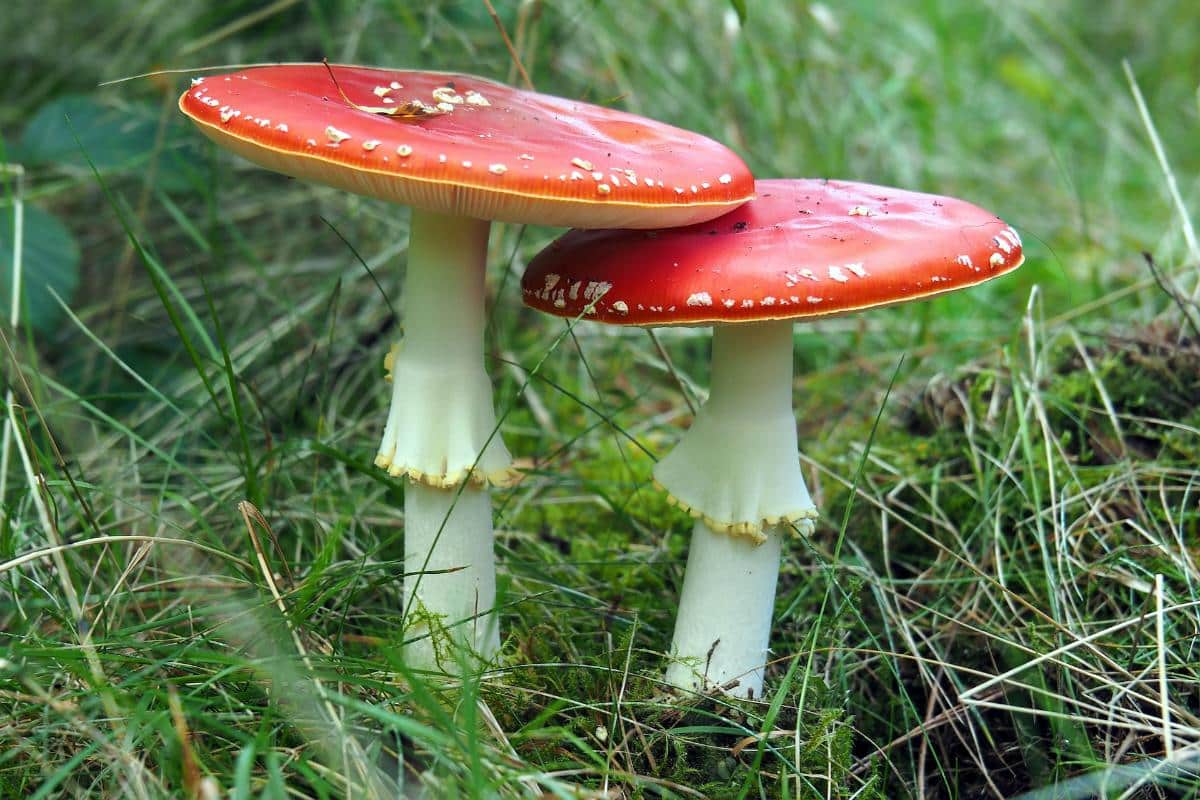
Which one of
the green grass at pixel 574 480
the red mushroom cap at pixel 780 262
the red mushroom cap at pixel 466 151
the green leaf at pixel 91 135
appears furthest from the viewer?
the green leaf at pixel 91 135

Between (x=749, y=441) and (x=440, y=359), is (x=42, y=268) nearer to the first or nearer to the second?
(x=440, y=359)

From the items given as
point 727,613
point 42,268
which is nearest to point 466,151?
point 727,613

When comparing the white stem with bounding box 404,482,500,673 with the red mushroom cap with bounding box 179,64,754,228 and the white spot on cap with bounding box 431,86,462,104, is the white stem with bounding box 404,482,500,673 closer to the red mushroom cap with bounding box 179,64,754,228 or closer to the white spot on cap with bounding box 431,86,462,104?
the red mushroom cap with bounding box 179,64,754,228

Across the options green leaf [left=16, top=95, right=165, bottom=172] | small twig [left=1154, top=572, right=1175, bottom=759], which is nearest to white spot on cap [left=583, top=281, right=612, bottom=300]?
small twig [left=1154, top=572, right=1175, bottom=759]

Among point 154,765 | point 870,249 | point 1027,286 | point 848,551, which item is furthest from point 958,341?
point 154,765

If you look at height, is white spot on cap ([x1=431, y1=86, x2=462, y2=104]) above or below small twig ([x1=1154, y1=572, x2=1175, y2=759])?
above

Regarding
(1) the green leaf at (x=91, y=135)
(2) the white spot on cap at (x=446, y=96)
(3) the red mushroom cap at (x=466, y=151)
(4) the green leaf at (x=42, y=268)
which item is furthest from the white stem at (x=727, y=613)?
(1) the green leaf at (x=91, y=135)

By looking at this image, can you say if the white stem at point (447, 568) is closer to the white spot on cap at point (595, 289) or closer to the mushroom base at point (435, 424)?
the mushroom base at point (435, 424)
